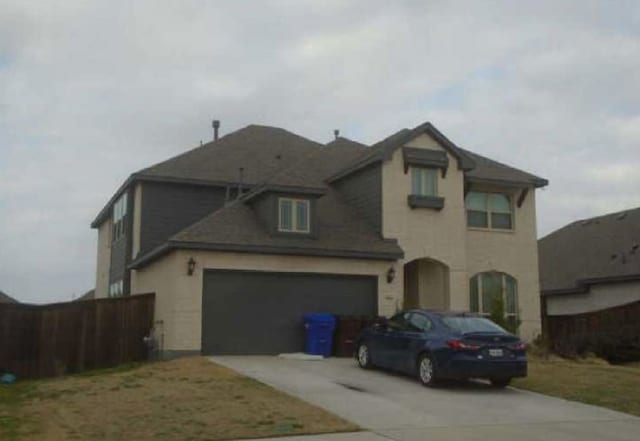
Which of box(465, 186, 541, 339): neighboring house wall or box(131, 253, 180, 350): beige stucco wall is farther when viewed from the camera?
box(465, 186, 541, 339): neighboring house wall

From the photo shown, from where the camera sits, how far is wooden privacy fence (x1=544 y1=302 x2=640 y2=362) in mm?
23312

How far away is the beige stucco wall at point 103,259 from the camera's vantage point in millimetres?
33188

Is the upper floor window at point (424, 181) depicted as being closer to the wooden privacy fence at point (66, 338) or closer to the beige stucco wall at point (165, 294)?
the beige stucco wall at point (165, 294)

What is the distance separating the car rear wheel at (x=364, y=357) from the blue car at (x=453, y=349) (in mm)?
973

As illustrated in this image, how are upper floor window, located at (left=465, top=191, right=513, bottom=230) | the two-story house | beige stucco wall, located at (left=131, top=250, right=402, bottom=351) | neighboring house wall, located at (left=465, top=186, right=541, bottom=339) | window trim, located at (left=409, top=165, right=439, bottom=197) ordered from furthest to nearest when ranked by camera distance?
1. upper floor window, located at (left=465, top=191, right=513, bottom=230)
2. neighboring house wall, located at (left=465, top=186, right=541, bottom=339)
3. window trim, located at (left=409, top=165, right=439, bottom=197)
4. the two-story house
5. beige stucco wall, located at (left=131, top=250, right=402, bottom=351)

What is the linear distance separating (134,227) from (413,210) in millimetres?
9389

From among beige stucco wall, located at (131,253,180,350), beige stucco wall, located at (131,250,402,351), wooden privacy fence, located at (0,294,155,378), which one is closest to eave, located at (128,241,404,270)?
beige stucco wall, located at (131,250,402,351)

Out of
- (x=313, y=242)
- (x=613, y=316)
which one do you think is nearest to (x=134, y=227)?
(x=313, y=242)

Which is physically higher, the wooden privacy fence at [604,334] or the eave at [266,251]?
the eave at [266,251]

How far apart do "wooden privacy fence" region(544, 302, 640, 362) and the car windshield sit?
24.7 feet

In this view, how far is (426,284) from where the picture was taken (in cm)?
2564

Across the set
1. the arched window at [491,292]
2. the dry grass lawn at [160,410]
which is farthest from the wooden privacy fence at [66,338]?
the arched window at [491,292]

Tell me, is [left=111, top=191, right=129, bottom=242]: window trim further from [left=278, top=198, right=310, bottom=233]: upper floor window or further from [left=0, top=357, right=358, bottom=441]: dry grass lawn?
[left=0, top=357, right=358, bottom=441]: dry grass lawn

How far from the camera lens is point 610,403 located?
1461 centimetres
